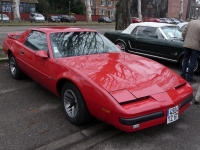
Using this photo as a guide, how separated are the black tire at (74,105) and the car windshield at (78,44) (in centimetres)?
75

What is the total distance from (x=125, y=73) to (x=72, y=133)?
3.71ft

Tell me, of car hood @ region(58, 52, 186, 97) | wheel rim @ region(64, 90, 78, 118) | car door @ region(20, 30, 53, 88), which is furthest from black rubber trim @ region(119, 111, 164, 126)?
car door @ region(20, 30, 53, 88)

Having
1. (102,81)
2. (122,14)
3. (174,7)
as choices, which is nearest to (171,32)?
(122,14)

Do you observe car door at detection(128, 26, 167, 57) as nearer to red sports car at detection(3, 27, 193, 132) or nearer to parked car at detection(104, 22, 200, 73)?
parked car at detection(104, 22, 200, 73)

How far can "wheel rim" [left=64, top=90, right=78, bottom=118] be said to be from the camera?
10.6 ft

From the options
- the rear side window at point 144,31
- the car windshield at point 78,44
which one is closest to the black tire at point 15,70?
the car windshield at point 78,44

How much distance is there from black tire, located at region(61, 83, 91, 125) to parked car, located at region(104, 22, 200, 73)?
4266 mm

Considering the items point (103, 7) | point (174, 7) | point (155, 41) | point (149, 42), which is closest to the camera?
point (155, 41)

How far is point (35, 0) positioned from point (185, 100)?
2184 inches

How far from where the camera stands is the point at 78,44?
13.4 ft

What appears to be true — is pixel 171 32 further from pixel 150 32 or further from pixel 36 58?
pixel 36 58

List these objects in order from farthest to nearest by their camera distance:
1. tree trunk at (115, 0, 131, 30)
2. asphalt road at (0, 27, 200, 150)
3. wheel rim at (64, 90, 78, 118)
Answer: tree trunk at (115, 0, 131, 30), wheel rim at (64, 90, 78, 118), asphalt road at (0, 27, 200, 150)

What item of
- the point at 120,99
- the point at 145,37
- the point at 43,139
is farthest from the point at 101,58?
the point at 145,37

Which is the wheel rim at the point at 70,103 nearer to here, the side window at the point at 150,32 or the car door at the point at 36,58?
the car door at the point at 36,58
